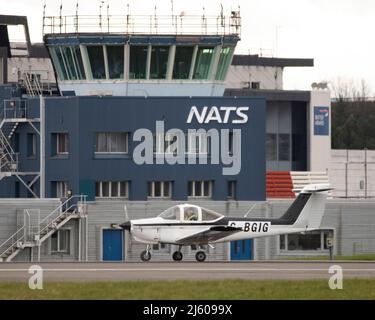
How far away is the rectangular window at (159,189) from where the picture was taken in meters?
63.4

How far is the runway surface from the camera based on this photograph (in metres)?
38.4

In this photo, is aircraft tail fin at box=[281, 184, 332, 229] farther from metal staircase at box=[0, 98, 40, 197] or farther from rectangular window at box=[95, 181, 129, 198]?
metal staircase at box=[0, 98, 40, 197]

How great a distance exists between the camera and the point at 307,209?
2151 inches

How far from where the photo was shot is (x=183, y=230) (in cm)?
5191

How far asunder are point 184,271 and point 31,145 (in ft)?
83.9

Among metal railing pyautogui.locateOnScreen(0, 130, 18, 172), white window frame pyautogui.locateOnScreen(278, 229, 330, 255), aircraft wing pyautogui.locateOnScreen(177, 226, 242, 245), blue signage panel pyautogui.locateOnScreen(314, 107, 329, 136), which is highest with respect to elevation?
blue signage panel pyautogui.locateOnScreen(314, 107, 329, 136)

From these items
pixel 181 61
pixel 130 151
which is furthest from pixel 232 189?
pixel 181 61

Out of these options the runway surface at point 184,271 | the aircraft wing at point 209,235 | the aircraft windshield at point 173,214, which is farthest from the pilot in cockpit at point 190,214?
the runway surface at point 184,271

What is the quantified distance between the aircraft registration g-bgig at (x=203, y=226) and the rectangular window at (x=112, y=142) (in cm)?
1043

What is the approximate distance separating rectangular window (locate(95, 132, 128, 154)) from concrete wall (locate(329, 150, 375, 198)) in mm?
24558

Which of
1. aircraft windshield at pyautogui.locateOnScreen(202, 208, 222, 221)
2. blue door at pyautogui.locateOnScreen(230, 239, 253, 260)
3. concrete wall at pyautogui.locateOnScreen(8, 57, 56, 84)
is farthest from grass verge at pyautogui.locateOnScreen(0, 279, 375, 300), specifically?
concrete wall at pyautogui.locateOnScreen(8, 57, 56, 84)
